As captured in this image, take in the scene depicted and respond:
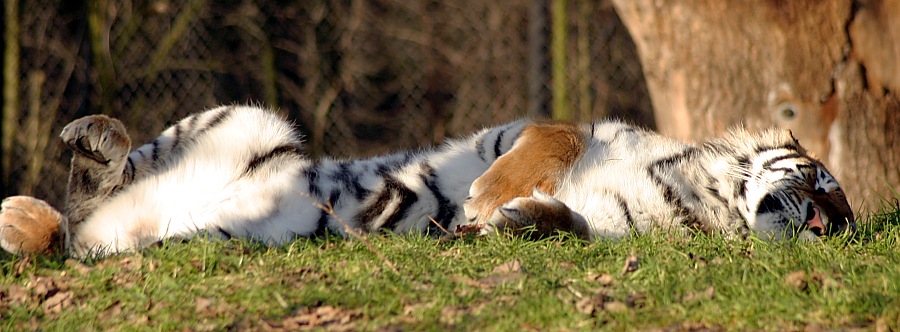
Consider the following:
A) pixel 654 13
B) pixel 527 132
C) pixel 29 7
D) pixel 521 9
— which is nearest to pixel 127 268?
pixel 527 132

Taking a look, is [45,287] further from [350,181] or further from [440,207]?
[440,207]

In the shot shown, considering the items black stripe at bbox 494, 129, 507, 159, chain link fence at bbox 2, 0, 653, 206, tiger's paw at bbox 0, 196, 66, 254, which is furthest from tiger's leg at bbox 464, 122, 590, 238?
chain link fence at bbox 2, 0, 653, 206

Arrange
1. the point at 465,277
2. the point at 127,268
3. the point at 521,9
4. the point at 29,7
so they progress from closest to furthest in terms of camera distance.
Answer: the point at 465,277
the point at 127,268
the point at 29,7
the point at 521,9

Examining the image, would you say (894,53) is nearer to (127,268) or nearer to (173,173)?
(173,173)

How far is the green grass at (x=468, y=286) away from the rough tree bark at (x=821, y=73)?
2490mm

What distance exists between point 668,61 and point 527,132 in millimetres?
2671

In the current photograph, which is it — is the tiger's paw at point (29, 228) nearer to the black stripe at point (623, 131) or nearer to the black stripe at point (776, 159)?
the black stripe at point (623, 131)

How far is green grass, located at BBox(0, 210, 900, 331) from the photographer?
9.21ft

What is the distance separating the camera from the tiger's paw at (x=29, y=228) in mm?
3746

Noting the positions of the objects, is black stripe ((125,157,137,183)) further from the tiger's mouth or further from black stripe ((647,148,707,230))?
the tiger's mouth

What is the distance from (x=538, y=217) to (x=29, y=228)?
6.46 ft

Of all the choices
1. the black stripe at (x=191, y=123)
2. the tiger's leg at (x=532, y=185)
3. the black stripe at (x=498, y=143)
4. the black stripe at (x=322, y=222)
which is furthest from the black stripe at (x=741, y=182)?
the black stripe at (x=191, y=123)

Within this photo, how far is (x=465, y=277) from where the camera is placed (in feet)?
10.5

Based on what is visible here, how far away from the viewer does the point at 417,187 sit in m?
4.28
